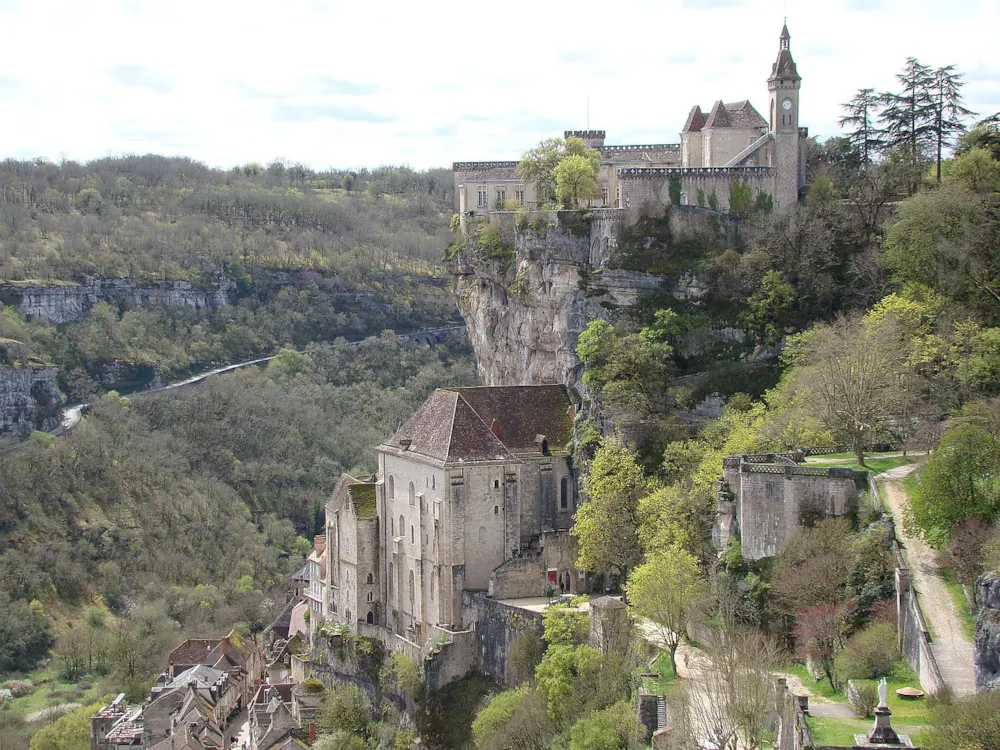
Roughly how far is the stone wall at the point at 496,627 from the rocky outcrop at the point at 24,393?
77.8m

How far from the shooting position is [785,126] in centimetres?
6512

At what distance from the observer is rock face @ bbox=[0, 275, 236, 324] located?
457 feet

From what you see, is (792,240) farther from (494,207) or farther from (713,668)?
(713,668)

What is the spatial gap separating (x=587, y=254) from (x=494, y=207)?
12.1m

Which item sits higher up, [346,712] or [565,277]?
[565,277]

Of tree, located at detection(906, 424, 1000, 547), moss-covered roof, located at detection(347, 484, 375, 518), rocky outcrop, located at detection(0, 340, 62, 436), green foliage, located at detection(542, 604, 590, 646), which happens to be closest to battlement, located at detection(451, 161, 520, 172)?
moss-covered roof, located at detection(347, 484, 375, 518)

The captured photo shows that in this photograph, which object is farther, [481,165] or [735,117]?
[481,165]

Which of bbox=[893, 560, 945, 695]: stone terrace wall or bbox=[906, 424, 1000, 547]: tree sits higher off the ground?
bbox=[906, 424, 1000, 547]: tree

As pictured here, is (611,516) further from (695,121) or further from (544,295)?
(695,121)

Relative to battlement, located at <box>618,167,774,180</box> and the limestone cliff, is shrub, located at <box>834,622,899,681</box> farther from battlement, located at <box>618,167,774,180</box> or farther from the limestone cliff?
battlement, located at <box>618,167,774,180</box>

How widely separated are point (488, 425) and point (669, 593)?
15.2 metres

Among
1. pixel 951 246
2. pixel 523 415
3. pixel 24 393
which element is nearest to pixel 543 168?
pixel 523 415

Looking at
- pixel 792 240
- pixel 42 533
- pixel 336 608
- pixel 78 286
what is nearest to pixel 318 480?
pixel 42 533

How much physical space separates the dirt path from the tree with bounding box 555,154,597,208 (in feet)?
98.0
